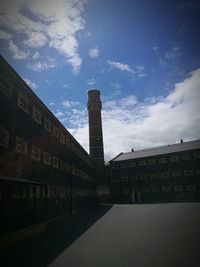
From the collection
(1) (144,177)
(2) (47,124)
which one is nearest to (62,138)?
(2) (47,124)

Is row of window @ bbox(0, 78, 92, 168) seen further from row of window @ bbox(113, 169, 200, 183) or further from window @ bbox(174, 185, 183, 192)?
window @ bbox(174, 185, 183, 192)

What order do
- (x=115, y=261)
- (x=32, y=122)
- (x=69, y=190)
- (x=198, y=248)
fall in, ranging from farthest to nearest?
1. (x=69, y=190)
2. (x=32, y=122)
3. (x=198, y=248)
4. (x=115, y=261)

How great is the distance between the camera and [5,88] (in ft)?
41.7

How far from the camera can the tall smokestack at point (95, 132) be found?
149 ft

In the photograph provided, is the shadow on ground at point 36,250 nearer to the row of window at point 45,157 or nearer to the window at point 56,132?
the row of window at point 45,157

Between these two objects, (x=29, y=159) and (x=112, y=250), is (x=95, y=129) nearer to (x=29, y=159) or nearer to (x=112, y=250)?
(x=29, y=159)

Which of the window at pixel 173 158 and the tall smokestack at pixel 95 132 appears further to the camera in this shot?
the tall smokestack at pixel 95 132

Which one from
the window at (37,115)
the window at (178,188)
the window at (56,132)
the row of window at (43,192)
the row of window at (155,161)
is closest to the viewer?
the row of window at (43,192)

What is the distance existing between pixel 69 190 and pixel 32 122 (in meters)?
11.3

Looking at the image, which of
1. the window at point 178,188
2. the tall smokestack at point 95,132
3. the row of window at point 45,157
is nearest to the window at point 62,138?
the row of window at point 45,157

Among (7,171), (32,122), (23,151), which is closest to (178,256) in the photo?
(7,171)

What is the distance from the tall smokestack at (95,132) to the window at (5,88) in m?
32.9

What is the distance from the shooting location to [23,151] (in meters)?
14.5

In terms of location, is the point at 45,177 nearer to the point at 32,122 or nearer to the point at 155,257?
the point at 32,122
